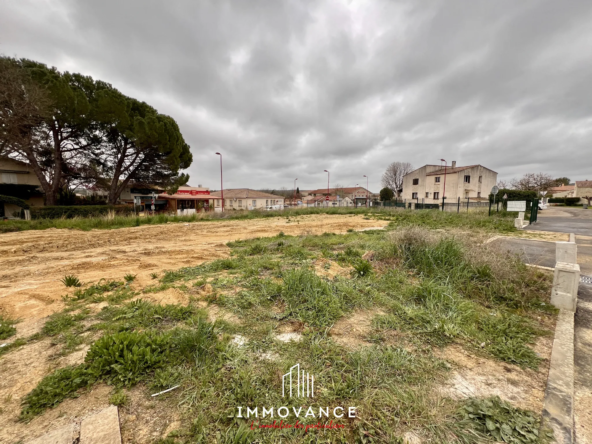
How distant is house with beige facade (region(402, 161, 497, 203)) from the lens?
3812 cm

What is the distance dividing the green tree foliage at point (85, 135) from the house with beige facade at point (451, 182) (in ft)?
123

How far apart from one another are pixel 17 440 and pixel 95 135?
27.1 meters

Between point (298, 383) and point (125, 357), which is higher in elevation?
point (125, 357)

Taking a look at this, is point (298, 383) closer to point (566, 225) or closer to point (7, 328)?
point (7, 328)

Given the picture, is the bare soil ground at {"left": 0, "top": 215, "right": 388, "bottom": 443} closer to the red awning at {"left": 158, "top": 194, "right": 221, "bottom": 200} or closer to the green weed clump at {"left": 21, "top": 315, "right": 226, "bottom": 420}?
the green weed clump at {"left": 21, "top": 315, "right": 226, "bottom": 420}

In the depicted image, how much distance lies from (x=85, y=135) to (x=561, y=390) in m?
29.7

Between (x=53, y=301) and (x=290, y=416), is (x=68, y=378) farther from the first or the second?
(x=53, y=301)

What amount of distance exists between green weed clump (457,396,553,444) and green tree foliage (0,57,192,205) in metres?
23.9

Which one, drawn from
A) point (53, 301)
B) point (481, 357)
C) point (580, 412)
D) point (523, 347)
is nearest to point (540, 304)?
point (523, 347)

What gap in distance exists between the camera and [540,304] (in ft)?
11.9

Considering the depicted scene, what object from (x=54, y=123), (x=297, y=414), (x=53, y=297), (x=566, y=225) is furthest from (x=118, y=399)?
(x=54, y=123)

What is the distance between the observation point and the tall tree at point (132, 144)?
64.5 feet

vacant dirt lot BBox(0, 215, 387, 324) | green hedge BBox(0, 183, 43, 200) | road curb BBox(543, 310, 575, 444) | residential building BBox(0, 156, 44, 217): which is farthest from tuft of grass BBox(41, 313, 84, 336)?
green hedge BBox(0, 183, 43, 200)

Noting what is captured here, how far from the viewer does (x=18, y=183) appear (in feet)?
72.2
